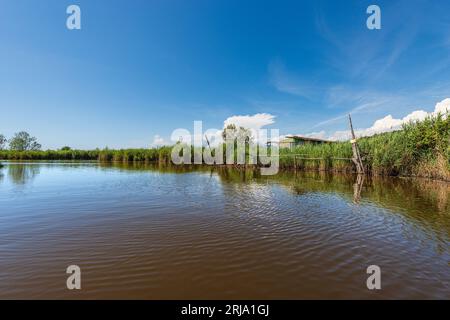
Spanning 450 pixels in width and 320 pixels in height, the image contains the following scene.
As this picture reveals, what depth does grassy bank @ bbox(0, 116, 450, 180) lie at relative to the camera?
15.3 m

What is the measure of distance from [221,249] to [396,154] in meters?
19.2

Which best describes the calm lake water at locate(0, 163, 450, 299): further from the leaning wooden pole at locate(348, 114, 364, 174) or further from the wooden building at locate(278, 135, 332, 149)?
the wooden building at locate(278, 135, 332, 149)

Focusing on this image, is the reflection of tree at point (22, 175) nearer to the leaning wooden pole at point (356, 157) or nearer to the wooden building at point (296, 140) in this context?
the leaning wooden pole at point (356, 157)

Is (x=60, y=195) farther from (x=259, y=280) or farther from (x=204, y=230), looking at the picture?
(x=259, y=280)

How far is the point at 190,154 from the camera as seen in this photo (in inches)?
1474

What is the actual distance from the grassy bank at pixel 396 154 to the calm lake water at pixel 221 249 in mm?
10278

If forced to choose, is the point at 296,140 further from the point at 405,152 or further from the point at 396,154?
the point at 405,152

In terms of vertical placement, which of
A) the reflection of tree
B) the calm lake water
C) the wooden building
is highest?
the wooden building

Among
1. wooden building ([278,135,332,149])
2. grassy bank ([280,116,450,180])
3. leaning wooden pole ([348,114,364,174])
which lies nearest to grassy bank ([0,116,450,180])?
grassy bank ([280,116,450,180])

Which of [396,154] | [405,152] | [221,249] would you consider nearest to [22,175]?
[221,249]

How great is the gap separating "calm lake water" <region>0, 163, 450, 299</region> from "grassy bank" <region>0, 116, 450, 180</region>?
10.3 m

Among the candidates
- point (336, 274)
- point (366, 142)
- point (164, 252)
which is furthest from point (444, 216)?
point (366, 142)

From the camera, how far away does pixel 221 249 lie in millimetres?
4527
